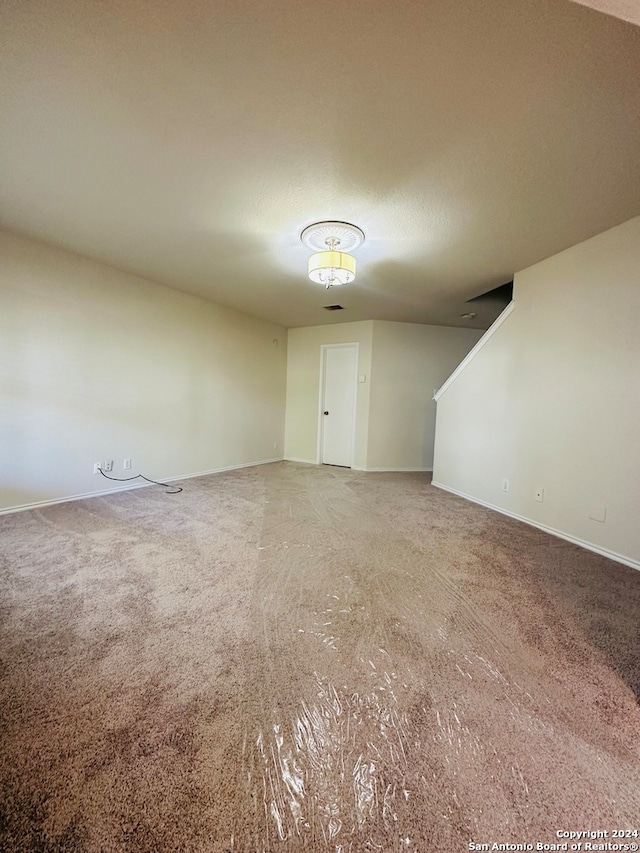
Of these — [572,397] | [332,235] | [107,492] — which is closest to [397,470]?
[572,397]

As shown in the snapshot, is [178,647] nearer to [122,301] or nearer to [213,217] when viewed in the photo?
[213,217]

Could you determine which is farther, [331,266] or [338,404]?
[338,404]

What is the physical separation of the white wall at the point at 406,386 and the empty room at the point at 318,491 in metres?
1.41

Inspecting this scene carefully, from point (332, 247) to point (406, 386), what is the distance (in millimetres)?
2991

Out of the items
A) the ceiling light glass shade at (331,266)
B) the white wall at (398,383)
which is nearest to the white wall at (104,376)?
the white wall at (398,383)

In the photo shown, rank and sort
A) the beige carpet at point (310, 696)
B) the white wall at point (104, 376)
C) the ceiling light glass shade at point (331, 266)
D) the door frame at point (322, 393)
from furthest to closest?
1. the door frame at point (322, 393)
2. the white wall at point (104, 376)
3. the ceiling light glass shade at point (331, 266)
4. the beige carpet at point (310, 696)

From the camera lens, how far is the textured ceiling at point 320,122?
47.0 inches

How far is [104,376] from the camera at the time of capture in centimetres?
346

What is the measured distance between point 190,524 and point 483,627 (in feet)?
7.30

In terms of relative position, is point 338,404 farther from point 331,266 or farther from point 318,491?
point 331,266

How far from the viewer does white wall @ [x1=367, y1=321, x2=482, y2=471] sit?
17.2ft

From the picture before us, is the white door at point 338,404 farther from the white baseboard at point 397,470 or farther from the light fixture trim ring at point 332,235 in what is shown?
the light fixture trim ring at point 332,235

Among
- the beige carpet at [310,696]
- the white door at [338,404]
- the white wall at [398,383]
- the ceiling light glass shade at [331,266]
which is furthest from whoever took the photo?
the white door at [338,404]

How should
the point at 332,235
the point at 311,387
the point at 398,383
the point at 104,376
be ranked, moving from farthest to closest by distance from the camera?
1. the point at 311,387
2. the point at 398,383
3. the point at 104,376
4. the point at 332,235
